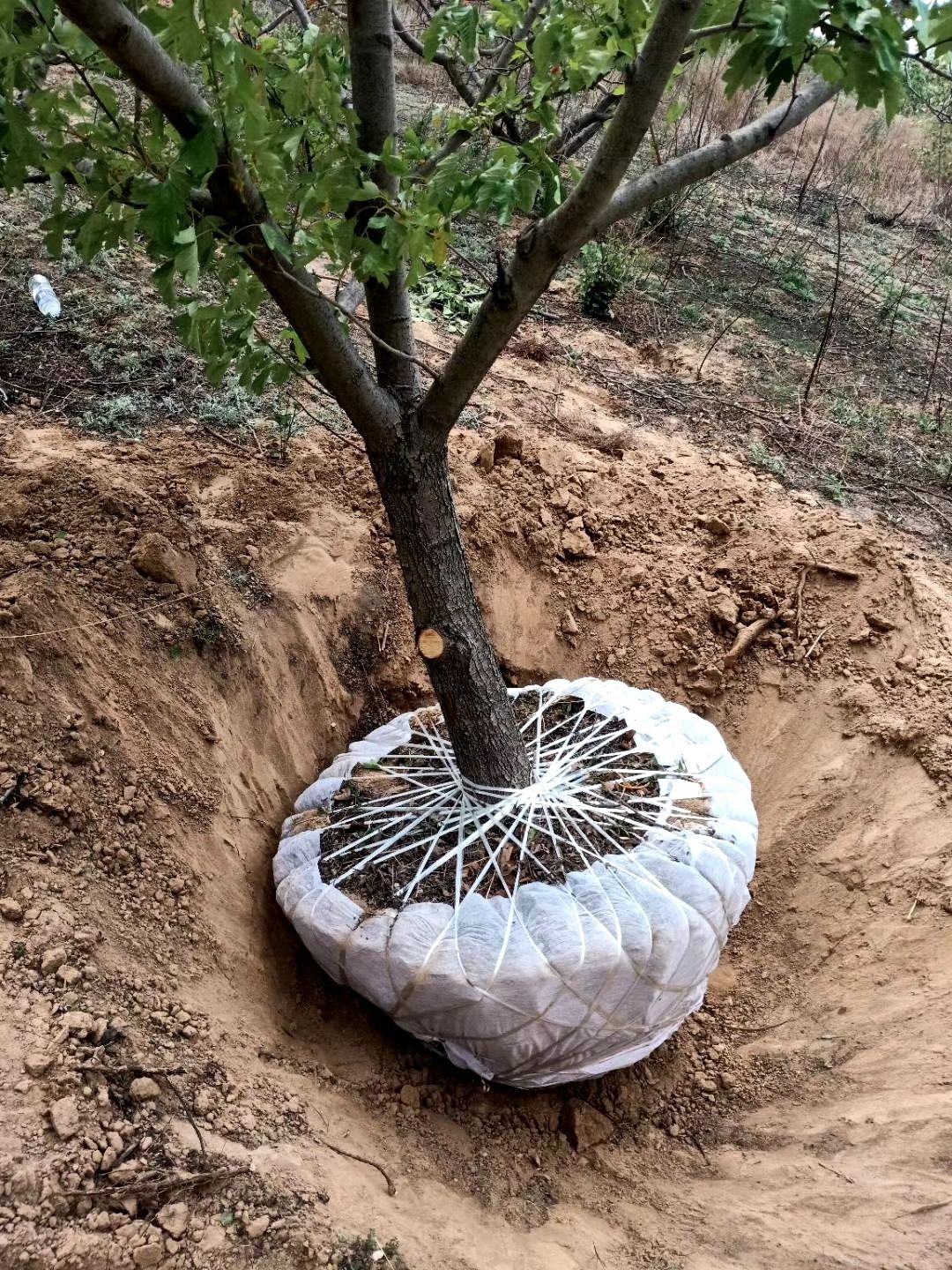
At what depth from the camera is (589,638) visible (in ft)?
11.5

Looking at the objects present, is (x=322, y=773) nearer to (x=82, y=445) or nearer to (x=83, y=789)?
(x=83, y=789)

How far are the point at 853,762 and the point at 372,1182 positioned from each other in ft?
6.87

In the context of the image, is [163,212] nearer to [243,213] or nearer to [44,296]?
[243,213]

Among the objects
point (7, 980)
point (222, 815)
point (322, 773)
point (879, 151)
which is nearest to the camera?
point (7, 980)

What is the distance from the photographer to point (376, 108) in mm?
1733

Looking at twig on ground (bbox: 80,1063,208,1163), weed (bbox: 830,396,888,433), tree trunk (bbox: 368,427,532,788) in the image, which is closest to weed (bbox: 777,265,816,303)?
weed (bbox: 830,396,888,433)

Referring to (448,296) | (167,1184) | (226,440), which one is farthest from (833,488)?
(167,1184)

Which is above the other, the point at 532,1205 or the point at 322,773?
the point at 322,773

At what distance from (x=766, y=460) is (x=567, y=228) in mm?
2678

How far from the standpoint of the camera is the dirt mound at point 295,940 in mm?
1598

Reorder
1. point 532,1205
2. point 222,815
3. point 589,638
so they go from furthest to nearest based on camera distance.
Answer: point 589,638 → point 222,815 → point 532,1205

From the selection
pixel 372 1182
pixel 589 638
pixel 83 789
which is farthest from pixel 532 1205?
pixel 589 638

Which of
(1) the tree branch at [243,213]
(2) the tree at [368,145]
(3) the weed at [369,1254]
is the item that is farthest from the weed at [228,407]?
(3) the weed at [369,1254]

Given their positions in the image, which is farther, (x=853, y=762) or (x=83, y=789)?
(x=853, y=762)
